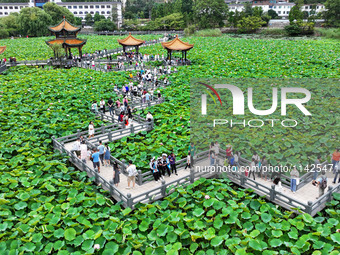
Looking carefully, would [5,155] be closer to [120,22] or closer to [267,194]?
[267,194]

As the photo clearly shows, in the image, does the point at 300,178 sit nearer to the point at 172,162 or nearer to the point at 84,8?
the point at 172,162

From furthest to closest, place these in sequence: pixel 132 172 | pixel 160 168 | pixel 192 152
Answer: pixel 192 152, pixel 160 168, pixel 132 172

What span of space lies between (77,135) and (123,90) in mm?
8481

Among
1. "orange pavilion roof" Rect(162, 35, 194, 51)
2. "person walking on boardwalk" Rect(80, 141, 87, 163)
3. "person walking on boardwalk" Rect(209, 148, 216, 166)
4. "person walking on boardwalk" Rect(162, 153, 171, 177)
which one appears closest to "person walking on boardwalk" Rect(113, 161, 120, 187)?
"person walking on boardwalk" Rect(162, 153, 171, 177)

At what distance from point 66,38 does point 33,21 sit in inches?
1312

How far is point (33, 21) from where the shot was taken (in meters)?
61.2

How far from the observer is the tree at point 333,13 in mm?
55094

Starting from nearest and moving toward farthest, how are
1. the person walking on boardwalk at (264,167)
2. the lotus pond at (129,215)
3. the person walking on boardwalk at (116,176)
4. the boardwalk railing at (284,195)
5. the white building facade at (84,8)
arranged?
the lotus pond at (129,215)
the boardwalk railing at (284,195)
the person walking on boardwalk at (116,176)
the person walking on boardwalk at (264,167)
the white building facade at (84,8)

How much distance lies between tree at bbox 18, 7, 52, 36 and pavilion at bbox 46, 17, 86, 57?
32178 millimetres

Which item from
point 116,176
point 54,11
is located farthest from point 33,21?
point 116,176

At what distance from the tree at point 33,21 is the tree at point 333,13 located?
5841 cm

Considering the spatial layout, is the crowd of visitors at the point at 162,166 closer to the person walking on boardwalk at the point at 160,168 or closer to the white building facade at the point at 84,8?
the person walking on boardwalk at the point at 160,168

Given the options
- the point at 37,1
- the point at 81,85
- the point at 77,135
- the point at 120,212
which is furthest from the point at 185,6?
the point at 120,212

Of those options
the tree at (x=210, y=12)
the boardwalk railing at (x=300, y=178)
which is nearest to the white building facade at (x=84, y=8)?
the tree at (x=210, y=12)
